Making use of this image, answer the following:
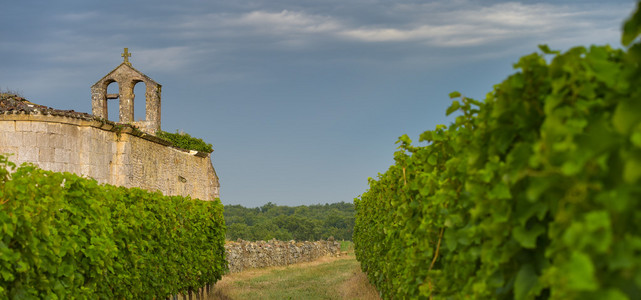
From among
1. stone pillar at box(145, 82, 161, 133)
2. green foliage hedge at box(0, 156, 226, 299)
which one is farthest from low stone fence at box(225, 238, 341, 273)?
green foliage hedge at box(0, 156, 226, 299)

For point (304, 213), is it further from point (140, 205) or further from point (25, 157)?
point (140, 205)

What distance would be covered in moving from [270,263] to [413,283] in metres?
24.7

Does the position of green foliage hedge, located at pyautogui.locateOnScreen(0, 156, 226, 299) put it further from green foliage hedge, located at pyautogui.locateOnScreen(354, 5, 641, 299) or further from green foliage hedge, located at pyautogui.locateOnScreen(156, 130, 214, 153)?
green foliage hedge, located at pyautogui.locateOnScreen(156, 130, 214, 153)

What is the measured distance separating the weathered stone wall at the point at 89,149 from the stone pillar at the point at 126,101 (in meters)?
3.64

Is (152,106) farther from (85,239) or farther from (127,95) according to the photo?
(85,239)

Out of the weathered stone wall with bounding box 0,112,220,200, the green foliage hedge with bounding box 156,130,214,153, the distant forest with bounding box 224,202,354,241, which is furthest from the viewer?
the distant forest with bounding box 224,202,354,241

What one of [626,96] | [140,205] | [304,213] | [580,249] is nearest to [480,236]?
[626,96]

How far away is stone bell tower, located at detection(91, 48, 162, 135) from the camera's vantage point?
27.3 meters

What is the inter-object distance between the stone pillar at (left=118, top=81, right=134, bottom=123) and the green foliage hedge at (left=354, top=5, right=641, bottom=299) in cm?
2471

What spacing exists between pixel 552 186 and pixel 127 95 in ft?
89.8

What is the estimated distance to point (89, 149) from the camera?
18.4 metres

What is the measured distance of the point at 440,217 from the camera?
15.3 feet

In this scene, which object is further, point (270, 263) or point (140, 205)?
point (270, 263)

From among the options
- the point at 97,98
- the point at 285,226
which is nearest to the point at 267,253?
the point at 97,98
